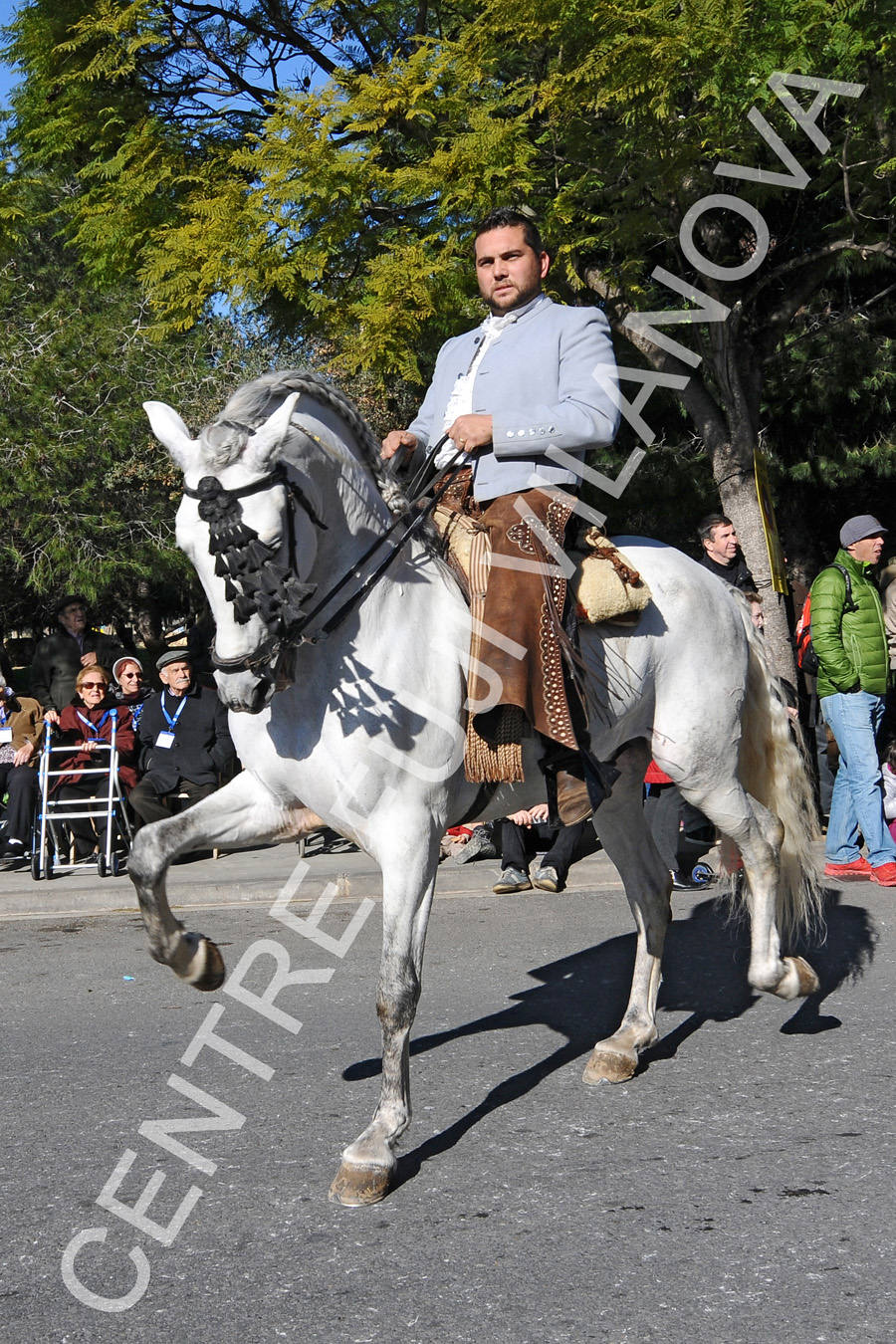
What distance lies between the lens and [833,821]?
8633mm

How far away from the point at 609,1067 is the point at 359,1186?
1.26 m

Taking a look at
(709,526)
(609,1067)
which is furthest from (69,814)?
(609,1067)

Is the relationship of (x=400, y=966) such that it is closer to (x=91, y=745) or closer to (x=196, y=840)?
(x=196, y=840)

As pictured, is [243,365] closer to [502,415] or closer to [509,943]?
[509,943]

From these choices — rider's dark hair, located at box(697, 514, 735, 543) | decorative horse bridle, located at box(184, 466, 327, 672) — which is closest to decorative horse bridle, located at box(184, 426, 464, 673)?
decorative horse bridle, located at box(184, 466, 327, 672)

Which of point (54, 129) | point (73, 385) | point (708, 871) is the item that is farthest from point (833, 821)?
point (73, 385)

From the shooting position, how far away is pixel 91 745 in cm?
1043

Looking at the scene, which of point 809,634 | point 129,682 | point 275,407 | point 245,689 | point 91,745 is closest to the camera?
point 245,689

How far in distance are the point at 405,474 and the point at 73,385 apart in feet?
40.1

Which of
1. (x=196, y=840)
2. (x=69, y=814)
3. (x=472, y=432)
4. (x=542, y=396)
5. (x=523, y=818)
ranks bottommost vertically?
(x=69, y=814)

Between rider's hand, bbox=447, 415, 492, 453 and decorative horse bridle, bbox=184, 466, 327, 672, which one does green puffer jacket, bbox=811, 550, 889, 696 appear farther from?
decorative horse bridle, bbox=184, 466, 327, 672

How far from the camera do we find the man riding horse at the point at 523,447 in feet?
13.6

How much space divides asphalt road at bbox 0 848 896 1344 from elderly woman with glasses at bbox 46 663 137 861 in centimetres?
389

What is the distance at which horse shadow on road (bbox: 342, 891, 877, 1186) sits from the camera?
4719 millimetres
